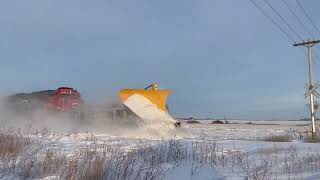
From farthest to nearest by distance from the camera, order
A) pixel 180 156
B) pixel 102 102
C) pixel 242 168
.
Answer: pixel 102 102, pixel 180 156, pixel 242 168

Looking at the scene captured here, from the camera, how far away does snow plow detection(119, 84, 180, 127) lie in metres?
20.1

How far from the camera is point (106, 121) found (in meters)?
21.2

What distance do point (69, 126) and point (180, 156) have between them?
41.5 feet

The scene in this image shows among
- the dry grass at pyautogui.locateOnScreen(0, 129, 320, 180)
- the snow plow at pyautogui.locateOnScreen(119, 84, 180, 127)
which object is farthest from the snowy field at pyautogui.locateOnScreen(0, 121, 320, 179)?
the snow plow at pyautogui.locateOnScreen(119, 84, 180, 127)

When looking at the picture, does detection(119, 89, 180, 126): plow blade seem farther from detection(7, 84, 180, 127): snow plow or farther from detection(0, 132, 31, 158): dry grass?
detection(0, 132, 31, 158): dry grass

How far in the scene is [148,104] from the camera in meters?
20.4

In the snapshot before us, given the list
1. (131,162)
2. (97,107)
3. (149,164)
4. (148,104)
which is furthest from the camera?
(97,107)

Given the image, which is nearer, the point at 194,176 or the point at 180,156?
the point at 194,176

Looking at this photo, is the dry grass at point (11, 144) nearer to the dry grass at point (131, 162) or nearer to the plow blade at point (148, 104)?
the dry grass at point (131, 162)

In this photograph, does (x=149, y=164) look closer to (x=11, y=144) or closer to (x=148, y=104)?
(x=11, y=144)

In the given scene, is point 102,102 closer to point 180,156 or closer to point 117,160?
point 180,156

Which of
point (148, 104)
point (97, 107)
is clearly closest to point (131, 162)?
point (148, 104)

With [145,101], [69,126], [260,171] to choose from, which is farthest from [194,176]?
[69,126]

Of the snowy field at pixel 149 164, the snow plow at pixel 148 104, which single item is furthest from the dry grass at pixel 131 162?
the snow plow at pixel 148 104
